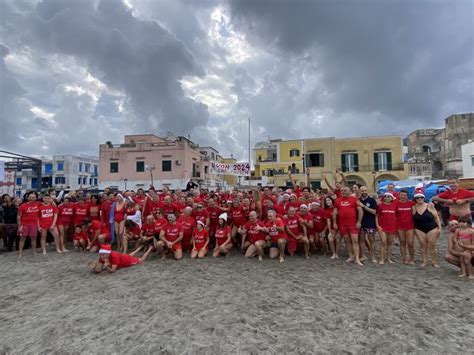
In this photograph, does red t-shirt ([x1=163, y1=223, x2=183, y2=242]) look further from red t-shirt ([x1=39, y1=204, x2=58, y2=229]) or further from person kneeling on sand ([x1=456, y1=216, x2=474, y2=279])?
person kneeling on sand ([x1=456, y1=216, x2=474, y2=279])

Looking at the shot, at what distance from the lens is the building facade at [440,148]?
36562mm

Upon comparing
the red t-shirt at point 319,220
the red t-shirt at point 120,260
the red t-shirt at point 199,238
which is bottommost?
the red t-shirt at point 120,260

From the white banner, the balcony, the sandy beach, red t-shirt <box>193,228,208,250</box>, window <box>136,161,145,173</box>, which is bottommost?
the sandy beach

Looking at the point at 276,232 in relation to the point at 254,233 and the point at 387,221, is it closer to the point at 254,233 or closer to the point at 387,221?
the point at 254,233

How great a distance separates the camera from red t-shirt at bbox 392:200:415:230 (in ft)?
20.3

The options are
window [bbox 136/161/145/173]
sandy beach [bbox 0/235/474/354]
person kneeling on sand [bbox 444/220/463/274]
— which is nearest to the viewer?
sandy beach [bbox 0/235/474/354]

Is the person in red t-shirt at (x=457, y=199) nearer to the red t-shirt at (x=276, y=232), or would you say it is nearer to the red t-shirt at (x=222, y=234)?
the red t-shirt at (x=276, y=232)

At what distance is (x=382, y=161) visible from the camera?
32.3 m

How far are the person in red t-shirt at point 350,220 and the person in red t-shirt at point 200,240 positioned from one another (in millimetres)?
3223

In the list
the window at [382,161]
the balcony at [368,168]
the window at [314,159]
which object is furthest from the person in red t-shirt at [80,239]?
the window at [382,161]

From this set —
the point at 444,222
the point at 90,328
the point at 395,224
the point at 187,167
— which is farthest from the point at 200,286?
the point at 187,167

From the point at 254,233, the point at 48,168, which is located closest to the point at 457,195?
the point at 254,233

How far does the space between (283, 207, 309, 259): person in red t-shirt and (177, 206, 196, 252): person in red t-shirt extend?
247cm

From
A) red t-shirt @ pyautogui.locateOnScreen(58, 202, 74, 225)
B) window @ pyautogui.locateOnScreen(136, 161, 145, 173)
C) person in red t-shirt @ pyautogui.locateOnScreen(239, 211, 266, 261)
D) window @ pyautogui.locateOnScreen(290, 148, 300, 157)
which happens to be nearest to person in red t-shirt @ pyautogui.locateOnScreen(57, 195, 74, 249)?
red t-shirt @ pyautogui.locateOnScreen(58, 202, 74, 225)
